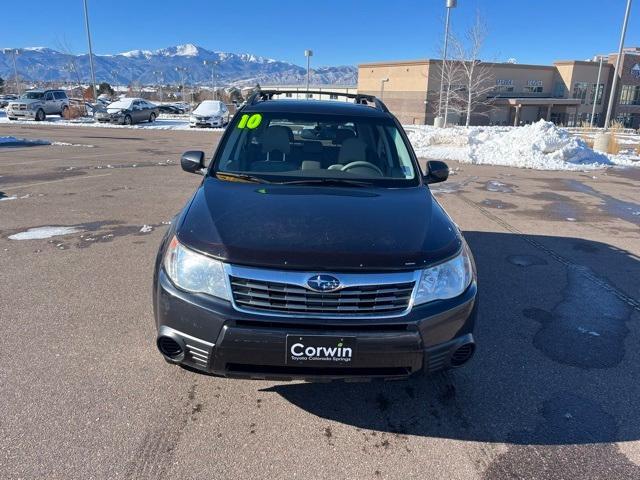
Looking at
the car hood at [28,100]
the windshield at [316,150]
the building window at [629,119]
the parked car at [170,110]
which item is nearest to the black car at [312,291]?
the windshield at [316,150]

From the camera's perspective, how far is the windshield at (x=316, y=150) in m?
3.90

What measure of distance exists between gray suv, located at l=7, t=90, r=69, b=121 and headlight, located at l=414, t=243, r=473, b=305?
35.2m

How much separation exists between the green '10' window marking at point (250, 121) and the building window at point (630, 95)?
84.2 meters

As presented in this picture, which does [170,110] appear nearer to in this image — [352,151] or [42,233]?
[42,233]

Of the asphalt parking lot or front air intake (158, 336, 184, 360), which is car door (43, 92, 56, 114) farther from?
front air intake (158, 336, 184, 360)

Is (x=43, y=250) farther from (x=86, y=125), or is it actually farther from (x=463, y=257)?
(x=86, y=125)

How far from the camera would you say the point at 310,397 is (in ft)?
10.2

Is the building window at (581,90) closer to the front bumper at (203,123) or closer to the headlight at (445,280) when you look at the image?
the front bumper at (203,123)

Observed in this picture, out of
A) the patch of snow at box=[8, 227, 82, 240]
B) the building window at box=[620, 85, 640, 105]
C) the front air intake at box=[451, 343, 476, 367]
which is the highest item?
the building window at box=[620, 85, 640, 105]

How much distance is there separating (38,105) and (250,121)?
109 ft

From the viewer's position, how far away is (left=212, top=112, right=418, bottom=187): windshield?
390 cm

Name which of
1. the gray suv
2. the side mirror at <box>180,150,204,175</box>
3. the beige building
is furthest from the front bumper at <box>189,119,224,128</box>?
the beige building

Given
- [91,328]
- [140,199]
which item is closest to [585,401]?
[91,328]

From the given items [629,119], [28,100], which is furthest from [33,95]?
[629,119]
